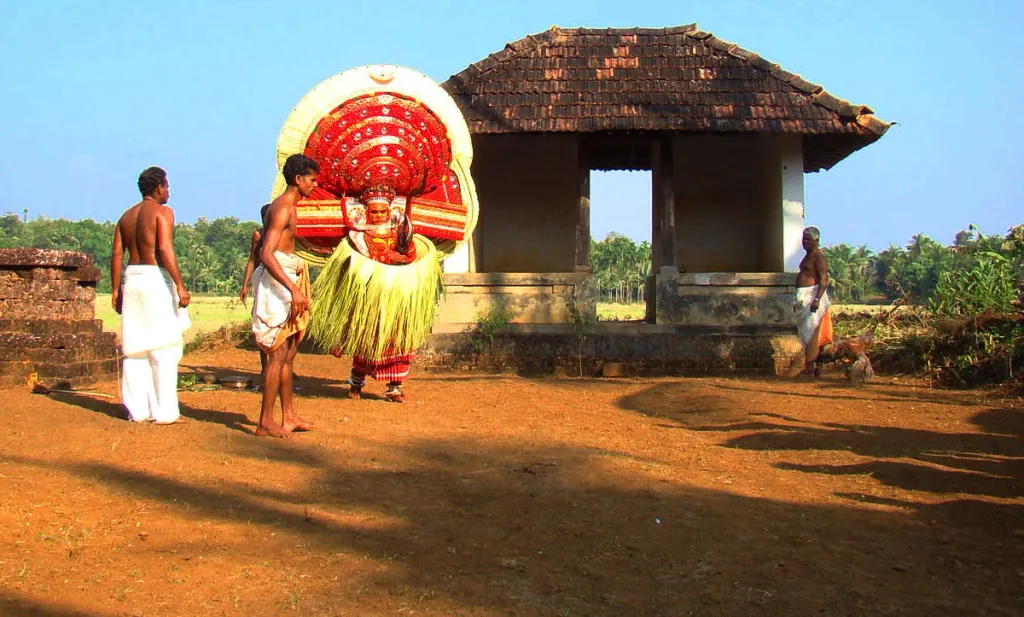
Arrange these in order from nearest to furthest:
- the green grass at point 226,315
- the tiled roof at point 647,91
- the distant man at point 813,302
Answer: the distant man at point 813,302 → the tiled roof at point 647,91 → the green grass at point 226,315

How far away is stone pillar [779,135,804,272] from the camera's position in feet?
39.3

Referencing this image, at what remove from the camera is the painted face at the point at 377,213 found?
743 centimetres

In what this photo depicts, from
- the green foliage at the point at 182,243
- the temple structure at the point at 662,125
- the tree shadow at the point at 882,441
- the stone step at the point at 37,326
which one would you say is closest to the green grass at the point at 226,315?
the temple structure at the point at 662,125

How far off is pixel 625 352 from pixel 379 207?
475 cm

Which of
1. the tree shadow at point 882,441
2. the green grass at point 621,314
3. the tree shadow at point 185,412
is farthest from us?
the green grass at point 621,314

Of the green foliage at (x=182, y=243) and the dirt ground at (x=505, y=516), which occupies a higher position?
the green foliage at (x=182, y=243)

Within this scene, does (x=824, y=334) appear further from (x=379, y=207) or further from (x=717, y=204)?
(x=379, y=207)

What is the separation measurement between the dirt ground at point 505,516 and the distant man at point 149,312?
0.86 feet

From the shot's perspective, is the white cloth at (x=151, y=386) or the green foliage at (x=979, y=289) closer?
the white cloth at (x=151, y=386)

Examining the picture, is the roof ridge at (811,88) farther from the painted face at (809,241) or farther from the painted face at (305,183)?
the painted face at (305,183)

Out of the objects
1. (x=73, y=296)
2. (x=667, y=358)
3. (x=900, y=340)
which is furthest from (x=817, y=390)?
(x=73, y=296)

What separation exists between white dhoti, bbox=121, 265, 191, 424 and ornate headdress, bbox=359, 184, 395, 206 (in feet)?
5.75

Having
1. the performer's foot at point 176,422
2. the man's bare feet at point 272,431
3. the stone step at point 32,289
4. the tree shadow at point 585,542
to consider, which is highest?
the stone step at point 32,289

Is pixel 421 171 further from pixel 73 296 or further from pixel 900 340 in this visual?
pixel 900 340
